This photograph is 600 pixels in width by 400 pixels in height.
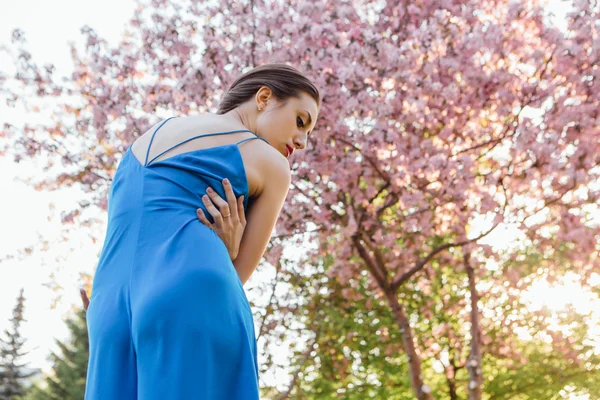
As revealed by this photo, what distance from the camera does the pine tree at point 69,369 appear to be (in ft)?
93.4

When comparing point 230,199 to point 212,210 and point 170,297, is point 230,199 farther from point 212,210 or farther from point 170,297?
point 170,297

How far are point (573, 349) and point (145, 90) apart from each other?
23.8 ft

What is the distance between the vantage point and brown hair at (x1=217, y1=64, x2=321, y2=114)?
6.64ft

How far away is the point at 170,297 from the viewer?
59.9 inches

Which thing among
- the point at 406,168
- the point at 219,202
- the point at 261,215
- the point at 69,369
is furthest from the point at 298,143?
the point at 69,369

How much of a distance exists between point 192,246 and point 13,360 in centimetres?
3639

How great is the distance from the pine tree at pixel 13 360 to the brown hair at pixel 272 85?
3459 centimetres

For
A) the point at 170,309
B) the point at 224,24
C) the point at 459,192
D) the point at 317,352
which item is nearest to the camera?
the point at 170,309

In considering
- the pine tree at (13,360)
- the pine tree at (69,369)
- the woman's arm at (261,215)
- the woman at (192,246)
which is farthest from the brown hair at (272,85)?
the pine tree at (13,360)

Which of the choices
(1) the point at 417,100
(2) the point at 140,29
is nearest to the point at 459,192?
(1) the point at 417,100

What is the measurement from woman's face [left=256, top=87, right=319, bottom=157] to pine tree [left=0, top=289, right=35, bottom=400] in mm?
34631

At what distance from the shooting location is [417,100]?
845 cm

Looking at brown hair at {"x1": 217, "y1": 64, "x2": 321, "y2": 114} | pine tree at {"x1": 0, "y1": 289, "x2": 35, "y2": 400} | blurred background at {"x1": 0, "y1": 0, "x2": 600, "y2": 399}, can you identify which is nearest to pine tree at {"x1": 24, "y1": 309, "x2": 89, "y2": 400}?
pine tree at {"x1": 0, "y1": 289, "x2": 35, "y2": 400}

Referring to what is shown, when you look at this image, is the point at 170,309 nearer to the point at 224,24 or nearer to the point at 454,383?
the point at 224,24
